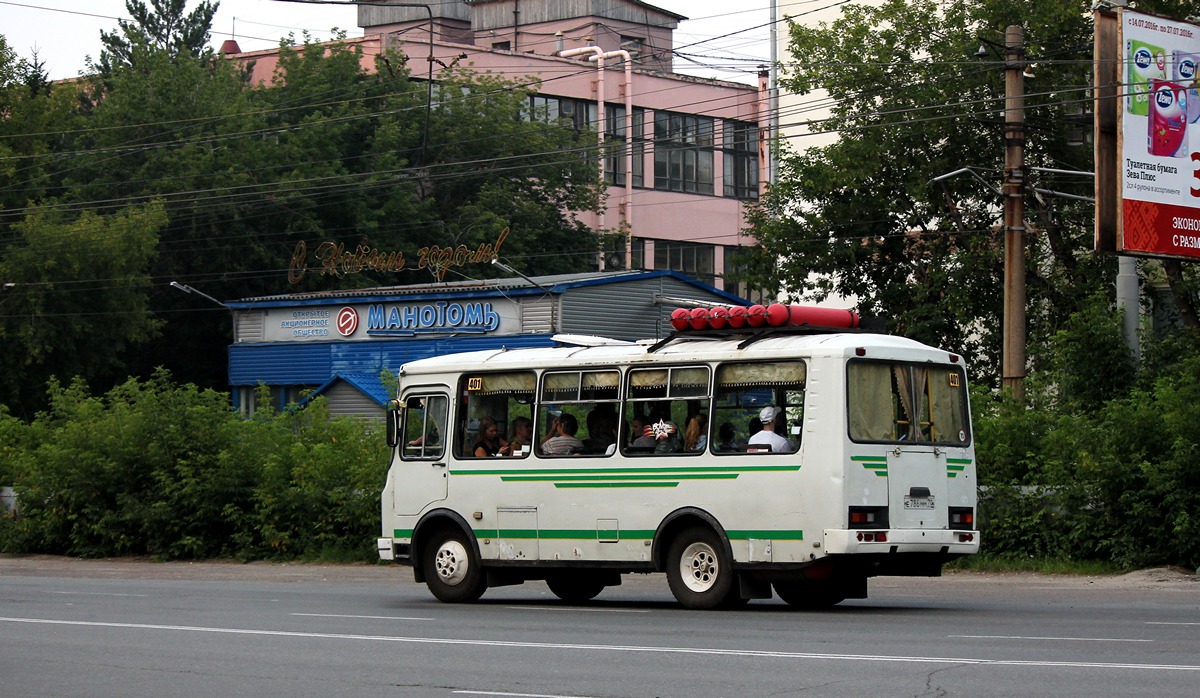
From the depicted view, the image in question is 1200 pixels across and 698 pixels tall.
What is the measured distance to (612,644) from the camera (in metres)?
13.0

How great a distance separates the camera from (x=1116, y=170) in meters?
25.3

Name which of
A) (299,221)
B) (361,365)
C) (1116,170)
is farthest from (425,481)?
(299,221)

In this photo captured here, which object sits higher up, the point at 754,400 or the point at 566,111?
the point at 566,111

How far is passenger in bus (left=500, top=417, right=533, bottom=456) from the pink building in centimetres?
5011

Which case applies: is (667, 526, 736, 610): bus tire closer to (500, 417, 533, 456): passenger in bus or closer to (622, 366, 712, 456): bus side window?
(622, 366, 712, 456): bus side window

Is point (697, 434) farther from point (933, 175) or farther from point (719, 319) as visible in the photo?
point (933, 175)

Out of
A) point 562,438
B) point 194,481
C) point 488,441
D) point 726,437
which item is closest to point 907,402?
point 726,437

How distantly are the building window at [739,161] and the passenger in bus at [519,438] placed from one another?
60.4m

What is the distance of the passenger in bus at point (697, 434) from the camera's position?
54.3 ft

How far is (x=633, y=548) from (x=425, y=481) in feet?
9.84

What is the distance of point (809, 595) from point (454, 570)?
13.1ft

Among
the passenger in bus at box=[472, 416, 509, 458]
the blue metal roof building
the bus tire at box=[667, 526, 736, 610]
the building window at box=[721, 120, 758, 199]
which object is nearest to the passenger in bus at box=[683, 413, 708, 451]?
the bus tire at box=[667, 526, 736, 610]

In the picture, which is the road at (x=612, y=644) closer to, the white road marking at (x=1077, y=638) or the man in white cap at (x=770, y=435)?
the white road marking at (x=1077, y=638)

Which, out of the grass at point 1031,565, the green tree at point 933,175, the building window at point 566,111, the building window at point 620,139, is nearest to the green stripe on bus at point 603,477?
the grass at point 1031,565
